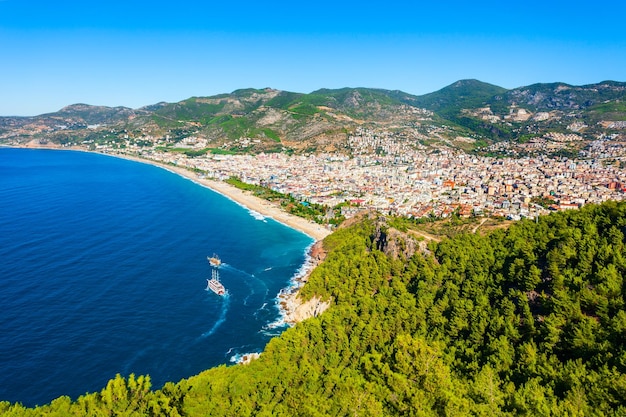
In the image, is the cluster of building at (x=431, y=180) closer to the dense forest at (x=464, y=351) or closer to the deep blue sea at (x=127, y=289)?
the deep blue sea at (x=127, y=289)

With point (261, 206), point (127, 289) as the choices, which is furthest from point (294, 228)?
point (127, 289)

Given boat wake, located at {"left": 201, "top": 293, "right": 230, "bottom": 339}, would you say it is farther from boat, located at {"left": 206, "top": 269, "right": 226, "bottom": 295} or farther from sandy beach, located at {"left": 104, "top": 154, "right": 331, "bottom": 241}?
sandy beach, located at {"left": 104, "top": 154, "right": 331, "bottom": 241}

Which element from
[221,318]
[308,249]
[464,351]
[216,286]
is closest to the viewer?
[464,351]

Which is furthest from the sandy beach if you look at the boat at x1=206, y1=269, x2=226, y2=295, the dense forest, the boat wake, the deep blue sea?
the dense forest

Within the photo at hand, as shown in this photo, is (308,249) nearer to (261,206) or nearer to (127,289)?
(127,289)

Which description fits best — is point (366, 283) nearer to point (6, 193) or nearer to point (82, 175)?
point (6, 193)
